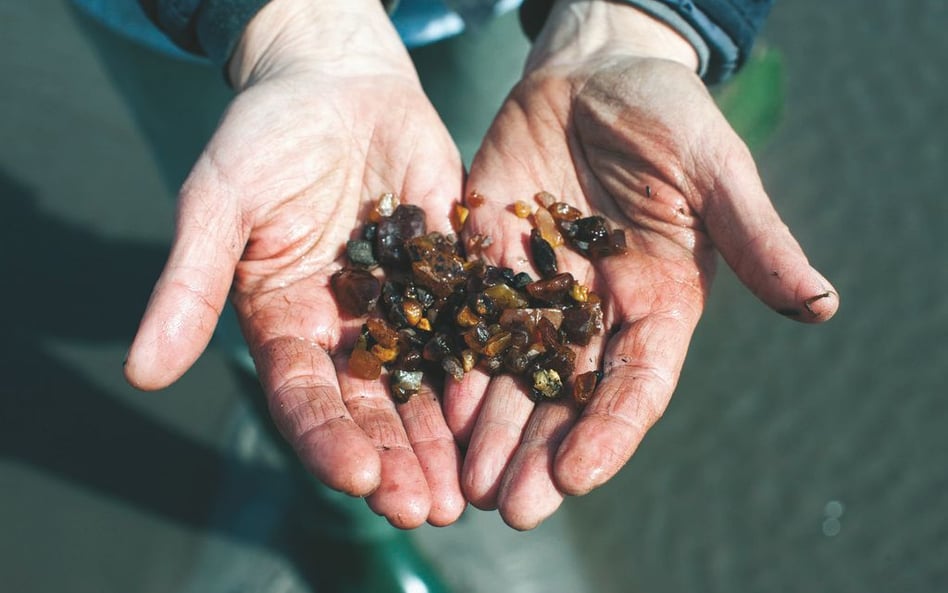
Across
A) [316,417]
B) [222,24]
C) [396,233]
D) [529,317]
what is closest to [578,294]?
[529,317]

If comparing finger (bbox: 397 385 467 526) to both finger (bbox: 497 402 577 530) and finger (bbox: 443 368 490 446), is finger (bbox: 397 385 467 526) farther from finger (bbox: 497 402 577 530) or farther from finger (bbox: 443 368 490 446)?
finger (bbox: 497 402 577 530)

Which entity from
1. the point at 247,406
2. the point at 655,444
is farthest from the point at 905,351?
the point at 247,406

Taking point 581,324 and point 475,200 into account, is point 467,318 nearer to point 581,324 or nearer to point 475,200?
point 581,324

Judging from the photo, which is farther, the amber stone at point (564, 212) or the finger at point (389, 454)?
the amber stone at point (564, 212)

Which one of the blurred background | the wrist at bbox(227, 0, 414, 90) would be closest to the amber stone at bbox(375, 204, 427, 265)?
the wrist at bbox(227, 0, 414, 90)

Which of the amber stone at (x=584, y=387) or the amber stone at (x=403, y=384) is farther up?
the amber stone at (x=584, y=387)

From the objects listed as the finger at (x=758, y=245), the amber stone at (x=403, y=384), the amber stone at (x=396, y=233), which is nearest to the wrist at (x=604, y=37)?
the finger at (x=758, y=245)

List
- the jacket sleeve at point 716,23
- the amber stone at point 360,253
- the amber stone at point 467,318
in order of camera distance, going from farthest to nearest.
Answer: the jacket sleeve at point 716,23 < the amber stone at point 360,253 < the amber stone at point 467,318

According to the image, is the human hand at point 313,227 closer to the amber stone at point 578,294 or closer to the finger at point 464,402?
the finger at point 464,402
